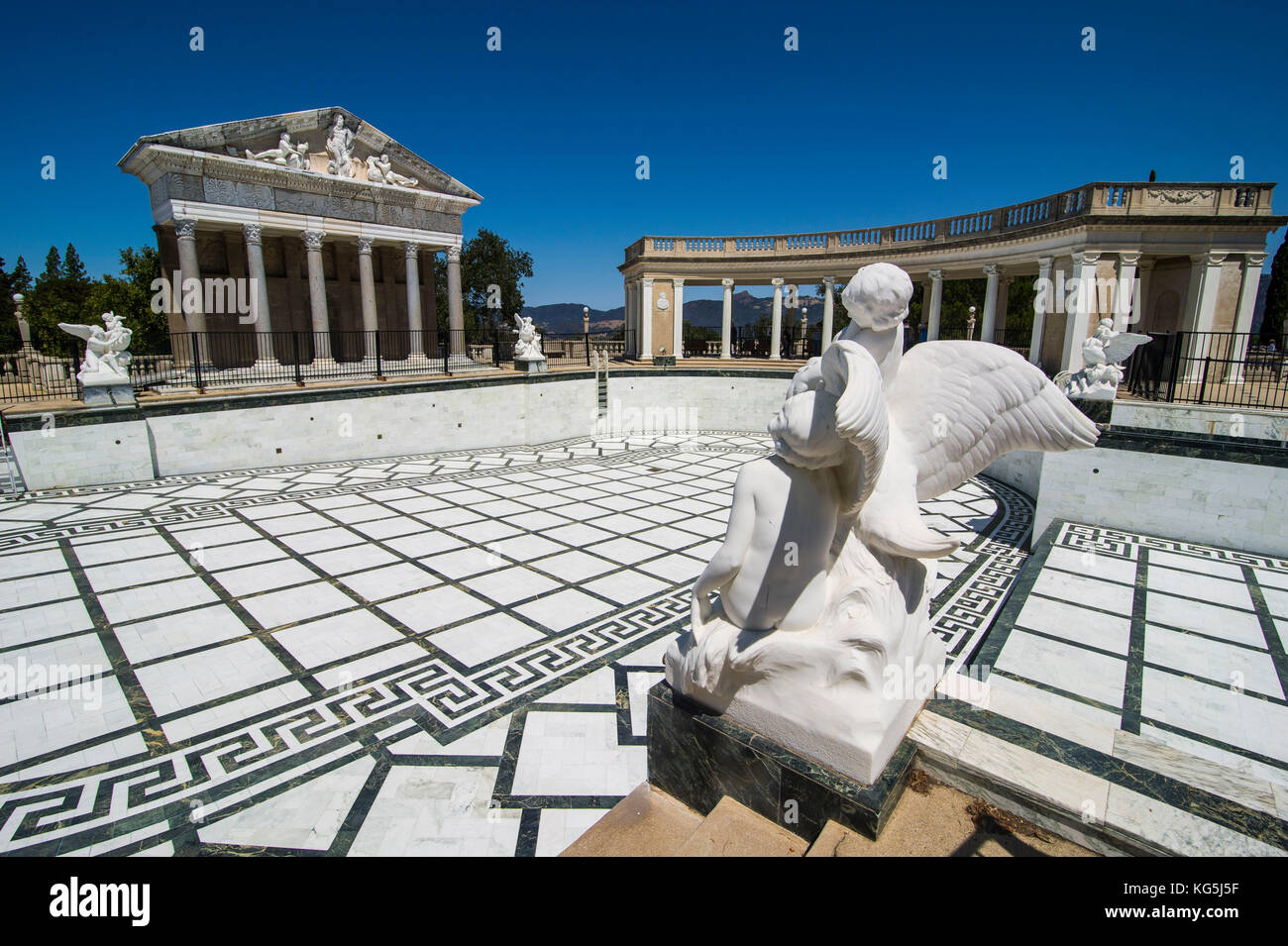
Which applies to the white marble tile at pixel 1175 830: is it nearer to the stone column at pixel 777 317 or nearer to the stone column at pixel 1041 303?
the stone column at pixel 1041 303

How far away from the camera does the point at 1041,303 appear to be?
15.3 m

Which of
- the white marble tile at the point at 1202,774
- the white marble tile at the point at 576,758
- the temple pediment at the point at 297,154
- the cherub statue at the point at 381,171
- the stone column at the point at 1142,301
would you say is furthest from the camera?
the cherub statue at the point at 381,171

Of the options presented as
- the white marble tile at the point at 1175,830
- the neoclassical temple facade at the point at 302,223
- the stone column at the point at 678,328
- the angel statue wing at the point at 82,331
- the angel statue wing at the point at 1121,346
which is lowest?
the white marble tile at the point at 1175,830

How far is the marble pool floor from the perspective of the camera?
10.3ft

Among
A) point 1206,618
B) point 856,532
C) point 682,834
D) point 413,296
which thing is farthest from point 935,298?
point 682,834

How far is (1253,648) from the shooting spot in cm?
511

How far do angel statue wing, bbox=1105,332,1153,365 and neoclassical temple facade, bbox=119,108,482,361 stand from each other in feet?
49.5

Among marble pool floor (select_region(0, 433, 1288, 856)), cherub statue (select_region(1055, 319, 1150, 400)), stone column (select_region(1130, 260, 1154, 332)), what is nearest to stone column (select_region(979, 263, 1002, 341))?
stone column (select_region(1130, 260, 1154, 332))

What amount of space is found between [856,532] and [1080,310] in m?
15.5

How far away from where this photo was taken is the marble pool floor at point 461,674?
3.13 meters

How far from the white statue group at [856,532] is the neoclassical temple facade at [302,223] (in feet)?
50.1

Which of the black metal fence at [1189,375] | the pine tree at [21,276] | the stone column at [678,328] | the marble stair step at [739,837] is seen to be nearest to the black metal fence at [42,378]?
the marble stair step at [739,837]

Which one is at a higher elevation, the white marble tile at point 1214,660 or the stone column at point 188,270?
the stone column at point 188,270
